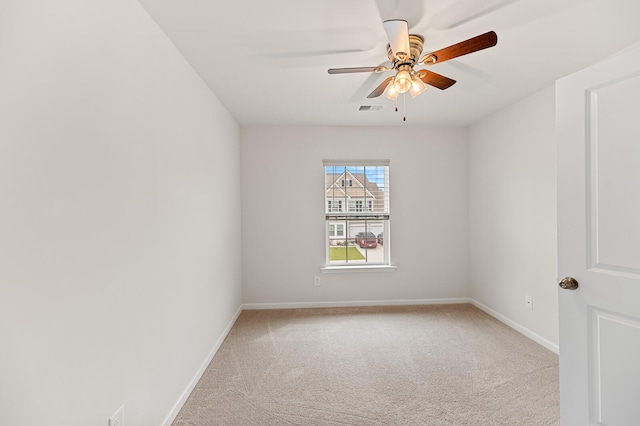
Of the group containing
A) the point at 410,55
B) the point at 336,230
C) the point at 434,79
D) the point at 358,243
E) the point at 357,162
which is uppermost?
the point at 410,55

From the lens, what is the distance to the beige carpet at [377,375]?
2.06m

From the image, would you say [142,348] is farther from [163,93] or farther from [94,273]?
[163,93]

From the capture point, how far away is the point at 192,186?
8.07 feet

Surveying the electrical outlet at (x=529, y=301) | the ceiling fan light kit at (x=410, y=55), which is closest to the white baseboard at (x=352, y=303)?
the electrical outlet at (x=529, y=301)

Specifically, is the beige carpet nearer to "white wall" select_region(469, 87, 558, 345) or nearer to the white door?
"white wall" select_region(469, 87, 558, 345)

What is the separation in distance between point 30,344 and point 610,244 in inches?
95.9

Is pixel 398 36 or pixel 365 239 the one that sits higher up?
pixel 398 36

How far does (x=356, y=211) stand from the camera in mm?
4461

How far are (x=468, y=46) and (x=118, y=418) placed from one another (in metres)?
2.62

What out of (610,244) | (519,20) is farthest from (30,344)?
(519,20)

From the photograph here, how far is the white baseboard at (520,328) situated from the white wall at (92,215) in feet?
10.6

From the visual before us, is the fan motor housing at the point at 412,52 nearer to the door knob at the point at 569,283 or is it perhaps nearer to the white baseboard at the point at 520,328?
the door knob at the point at 569,283

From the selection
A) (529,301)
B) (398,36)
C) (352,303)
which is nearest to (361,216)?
(352,303)

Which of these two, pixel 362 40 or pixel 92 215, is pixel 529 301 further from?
pixel 92 215
